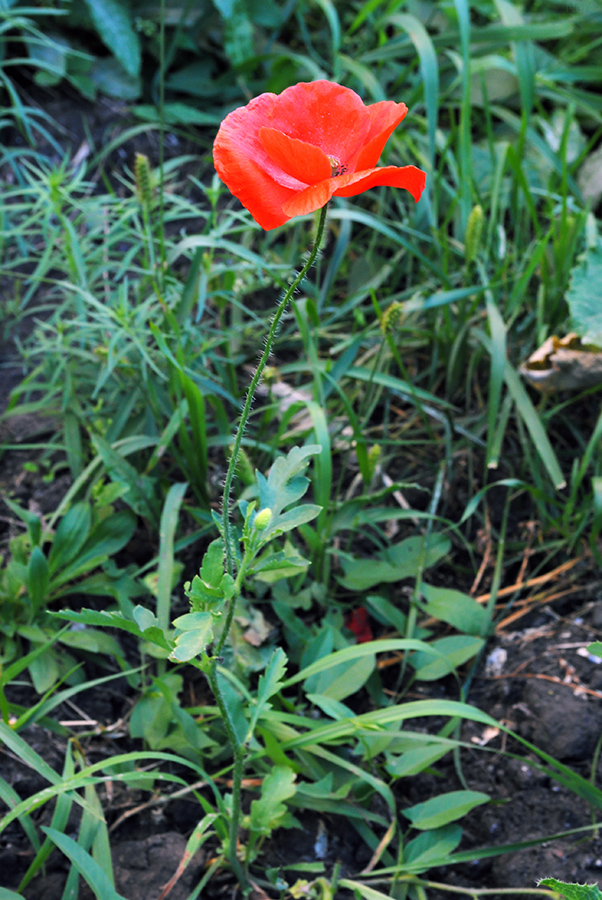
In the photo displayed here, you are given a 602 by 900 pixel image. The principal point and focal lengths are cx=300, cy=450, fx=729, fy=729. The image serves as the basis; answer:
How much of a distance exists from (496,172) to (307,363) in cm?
91

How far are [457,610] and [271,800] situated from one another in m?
0.61

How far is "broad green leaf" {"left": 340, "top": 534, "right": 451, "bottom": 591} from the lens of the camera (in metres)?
1.66

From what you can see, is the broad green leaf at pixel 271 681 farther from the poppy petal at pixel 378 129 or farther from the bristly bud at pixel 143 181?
the bristly bud at pixel 143 181

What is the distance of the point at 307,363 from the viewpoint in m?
1.85

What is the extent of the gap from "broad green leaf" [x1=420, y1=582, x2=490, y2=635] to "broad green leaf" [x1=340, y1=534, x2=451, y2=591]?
0.06 metres

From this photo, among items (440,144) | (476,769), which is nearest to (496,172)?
(440,144)

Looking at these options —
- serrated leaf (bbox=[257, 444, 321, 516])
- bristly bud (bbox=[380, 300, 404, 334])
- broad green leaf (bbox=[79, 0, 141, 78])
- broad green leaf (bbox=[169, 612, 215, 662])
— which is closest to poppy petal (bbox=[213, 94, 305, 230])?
serrated leaf (bbox=[257, 444, 321, 516])

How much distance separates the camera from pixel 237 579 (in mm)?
977

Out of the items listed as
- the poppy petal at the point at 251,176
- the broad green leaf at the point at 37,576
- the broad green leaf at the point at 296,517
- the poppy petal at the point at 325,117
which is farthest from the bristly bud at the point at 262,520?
the broad green leaf at the point at 37,576

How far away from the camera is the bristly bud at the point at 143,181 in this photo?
1576 millimetres

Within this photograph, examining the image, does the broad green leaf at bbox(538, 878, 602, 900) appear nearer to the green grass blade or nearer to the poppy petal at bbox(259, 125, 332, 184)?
the green grass blade

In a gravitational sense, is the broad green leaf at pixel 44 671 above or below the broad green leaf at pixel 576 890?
below

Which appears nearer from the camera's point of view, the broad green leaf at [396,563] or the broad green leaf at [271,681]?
the broad green leaf at [271,681]

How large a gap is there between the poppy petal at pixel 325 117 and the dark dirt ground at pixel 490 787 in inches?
45.2
